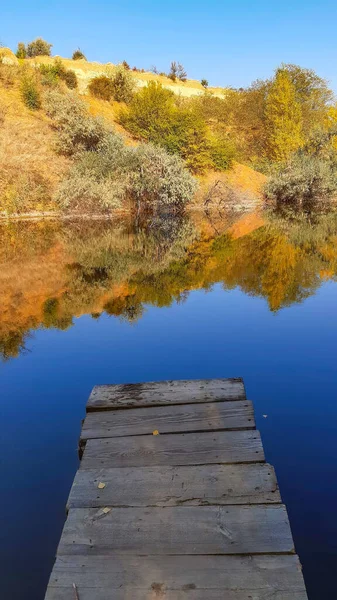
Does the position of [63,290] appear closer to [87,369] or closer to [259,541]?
[87,369]

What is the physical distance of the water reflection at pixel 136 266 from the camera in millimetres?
11352

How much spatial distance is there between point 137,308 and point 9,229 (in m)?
15.5

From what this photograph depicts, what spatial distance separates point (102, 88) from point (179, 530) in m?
48.7

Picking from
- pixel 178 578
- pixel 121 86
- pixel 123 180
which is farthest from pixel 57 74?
pixel 178 578

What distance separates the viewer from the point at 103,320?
10.5 meters

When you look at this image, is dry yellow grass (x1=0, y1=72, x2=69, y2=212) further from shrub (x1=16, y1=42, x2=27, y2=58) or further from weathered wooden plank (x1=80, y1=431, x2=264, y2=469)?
weathered wooden plank (x1=80, y1=431, x2=264, y2=469)

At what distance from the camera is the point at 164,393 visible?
220 inches

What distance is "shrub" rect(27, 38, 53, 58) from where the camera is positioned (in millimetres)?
52906

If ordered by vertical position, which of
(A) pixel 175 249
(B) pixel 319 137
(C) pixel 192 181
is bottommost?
(A) pixel 175 249

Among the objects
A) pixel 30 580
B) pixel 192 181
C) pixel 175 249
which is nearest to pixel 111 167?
pixel 192 181

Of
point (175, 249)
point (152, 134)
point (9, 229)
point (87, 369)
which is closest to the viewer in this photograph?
point (87, 369)

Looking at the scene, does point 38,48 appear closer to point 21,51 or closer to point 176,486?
point 21,51

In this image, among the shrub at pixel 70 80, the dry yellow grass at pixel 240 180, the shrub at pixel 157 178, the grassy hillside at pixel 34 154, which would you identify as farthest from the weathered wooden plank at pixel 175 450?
the shrub at pixel 70 80

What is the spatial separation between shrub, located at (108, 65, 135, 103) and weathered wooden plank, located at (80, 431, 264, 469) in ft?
154
